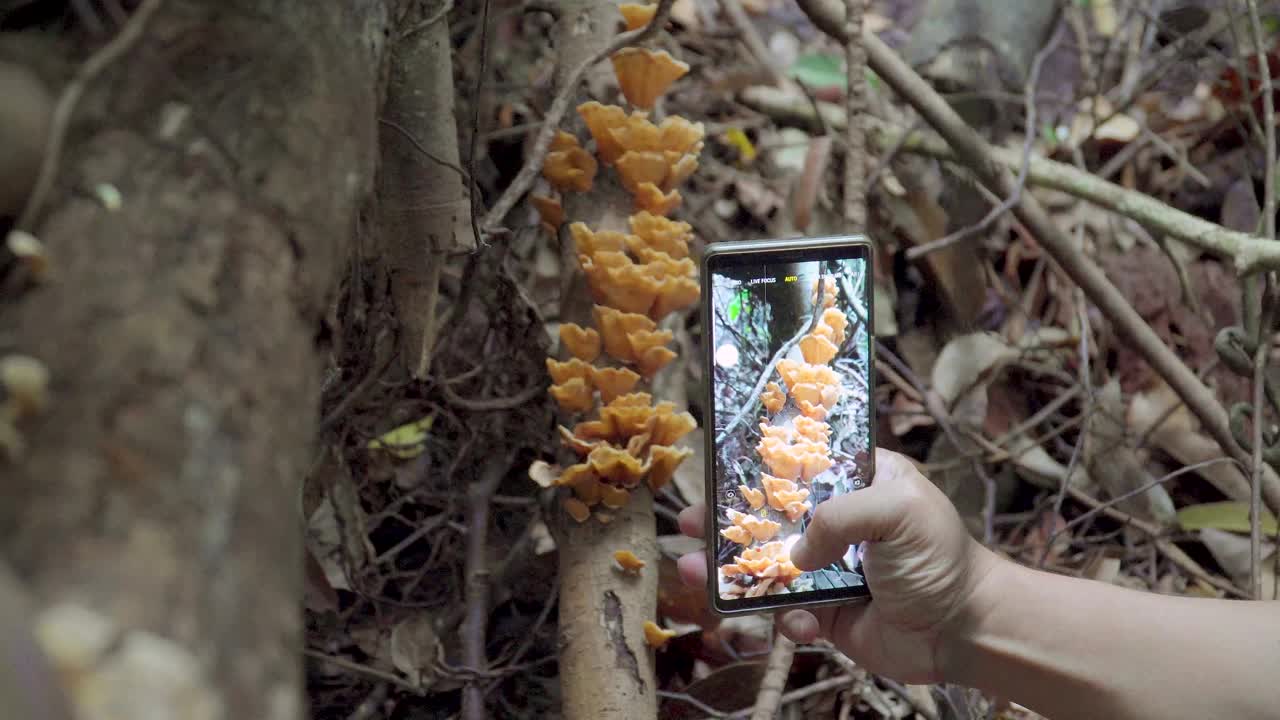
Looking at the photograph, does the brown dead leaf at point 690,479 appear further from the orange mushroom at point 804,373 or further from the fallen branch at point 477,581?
the orange mushroom at point 804,373

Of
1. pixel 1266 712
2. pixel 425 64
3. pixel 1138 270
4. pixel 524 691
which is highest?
pixel 425 64

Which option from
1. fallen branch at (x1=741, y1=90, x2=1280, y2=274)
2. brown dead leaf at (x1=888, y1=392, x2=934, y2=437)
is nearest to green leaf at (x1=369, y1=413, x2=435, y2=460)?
brown dead leaf at (x1=888, y1=392, x2=934, y2=437)

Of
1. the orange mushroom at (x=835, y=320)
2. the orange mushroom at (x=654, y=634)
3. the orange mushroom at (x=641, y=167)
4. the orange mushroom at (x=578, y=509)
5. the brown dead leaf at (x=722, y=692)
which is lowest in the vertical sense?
the brown dead leaf at (x=722, y=692)

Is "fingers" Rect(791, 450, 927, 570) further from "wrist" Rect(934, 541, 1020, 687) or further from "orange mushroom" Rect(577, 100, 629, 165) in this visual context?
"orange mushroom" Rect(577, 100, 629, 165)

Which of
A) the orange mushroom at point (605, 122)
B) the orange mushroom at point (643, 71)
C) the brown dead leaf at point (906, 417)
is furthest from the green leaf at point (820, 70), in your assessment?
the orange mushroom at point (605, 122)

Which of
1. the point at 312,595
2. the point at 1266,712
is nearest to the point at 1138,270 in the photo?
the point at 1266,712

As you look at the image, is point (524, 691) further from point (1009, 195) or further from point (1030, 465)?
point (1009, 195)
